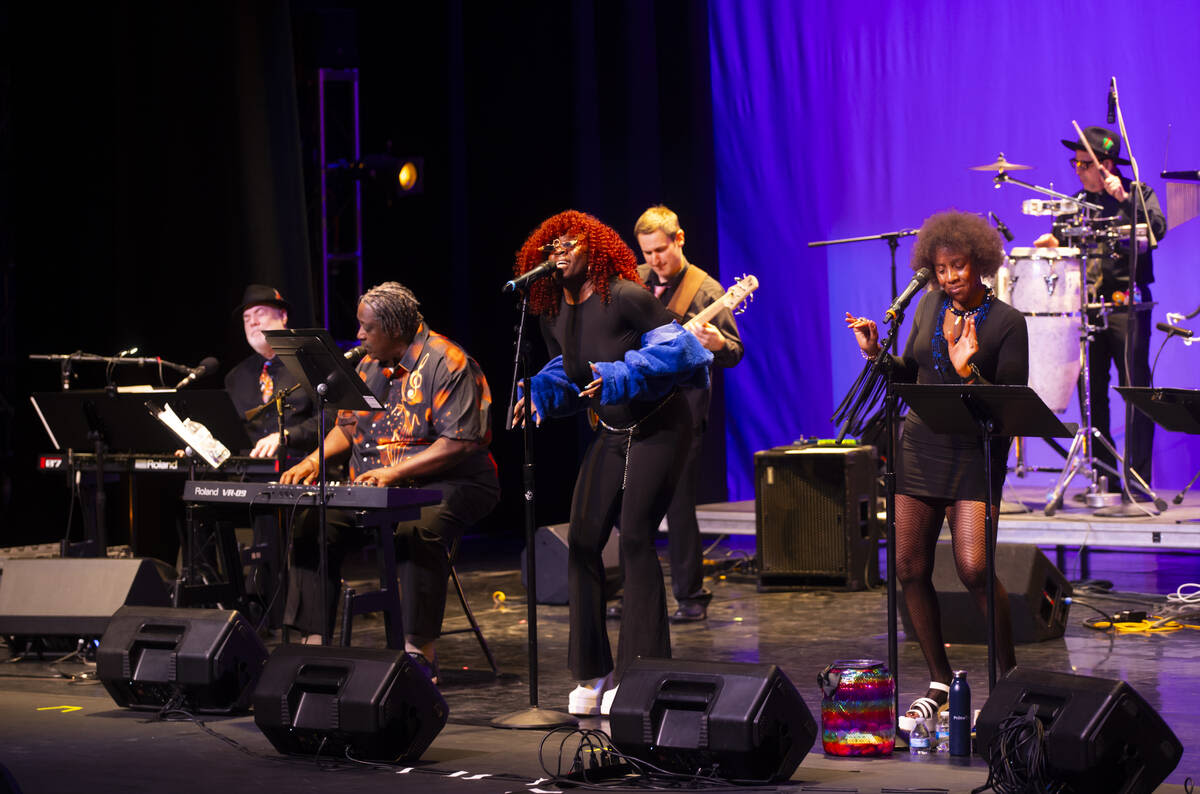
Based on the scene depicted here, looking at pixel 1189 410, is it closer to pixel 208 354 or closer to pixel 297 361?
pixel 297 361

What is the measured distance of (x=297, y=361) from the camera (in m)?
5.54

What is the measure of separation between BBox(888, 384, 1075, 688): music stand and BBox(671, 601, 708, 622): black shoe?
295 centimetres

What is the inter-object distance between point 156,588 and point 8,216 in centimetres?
424

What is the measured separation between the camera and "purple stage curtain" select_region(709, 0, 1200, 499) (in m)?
10.1

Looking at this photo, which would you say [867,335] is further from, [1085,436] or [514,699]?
[1085,436]

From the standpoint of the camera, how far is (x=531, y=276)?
5031 millimetres

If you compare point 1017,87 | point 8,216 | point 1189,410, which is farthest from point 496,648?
point 1017,87

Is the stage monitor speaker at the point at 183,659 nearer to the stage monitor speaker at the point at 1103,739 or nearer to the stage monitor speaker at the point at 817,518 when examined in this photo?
the stage monitor speaker at the point at 1103,739

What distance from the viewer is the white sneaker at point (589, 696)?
5312 millimetres

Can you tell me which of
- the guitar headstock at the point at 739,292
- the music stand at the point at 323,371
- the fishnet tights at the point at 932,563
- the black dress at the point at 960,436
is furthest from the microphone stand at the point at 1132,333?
the music stand at the point at 323,371

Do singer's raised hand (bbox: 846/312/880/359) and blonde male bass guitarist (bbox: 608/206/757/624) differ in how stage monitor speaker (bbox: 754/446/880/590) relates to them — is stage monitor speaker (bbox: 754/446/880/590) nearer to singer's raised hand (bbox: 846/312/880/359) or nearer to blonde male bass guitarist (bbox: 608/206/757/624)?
blonde male bass guitarist (bbox: 608/206/757/624)

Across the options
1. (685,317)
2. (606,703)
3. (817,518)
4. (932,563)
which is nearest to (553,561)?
(817,518)

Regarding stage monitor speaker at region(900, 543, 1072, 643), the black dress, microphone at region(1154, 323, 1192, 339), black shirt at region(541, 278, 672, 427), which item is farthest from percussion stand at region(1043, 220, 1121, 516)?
black shirt at region(541, 278, 672, 427)

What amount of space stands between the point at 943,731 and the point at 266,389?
391 centimetres
